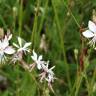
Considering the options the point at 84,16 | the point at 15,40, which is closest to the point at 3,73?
the point at 15,40

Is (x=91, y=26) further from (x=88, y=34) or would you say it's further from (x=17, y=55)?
(x=17, y=55)

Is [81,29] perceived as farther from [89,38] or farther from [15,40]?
[15,40]

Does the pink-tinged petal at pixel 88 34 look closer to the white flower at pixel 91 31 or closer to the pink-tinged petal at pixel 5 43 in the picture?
the white flower at pixel 91 31

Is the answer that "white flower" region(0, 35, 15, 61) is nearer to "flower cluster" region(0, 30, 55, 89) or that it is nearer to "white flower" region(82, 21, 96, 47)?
"flower cluster" region(0, 30, 55, 89)

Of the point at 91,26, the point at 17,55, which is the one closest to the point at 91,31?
the point at 91,26

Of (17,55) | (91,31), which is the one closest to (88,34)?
(91,31)

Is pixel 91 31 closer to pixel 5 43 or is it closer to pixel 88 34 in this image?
pixel 88 34

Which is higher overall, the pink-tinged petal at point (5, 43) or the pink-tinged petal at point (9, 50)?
the pink-tinged petal at point (5, 43)

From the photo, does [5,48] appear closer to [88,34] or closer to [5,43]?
[5,43]

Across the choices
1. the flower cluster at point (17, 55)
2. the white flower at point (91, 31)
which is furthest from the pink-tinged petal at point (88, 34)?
the flower cluster at point (17, 55)

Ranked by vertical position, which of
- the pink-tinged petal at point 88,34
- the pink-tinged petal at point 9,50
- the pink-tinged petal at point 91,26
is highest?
the pink-tinged petal at point 9,50

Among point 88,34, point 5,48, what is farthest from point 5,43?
point 88,34
